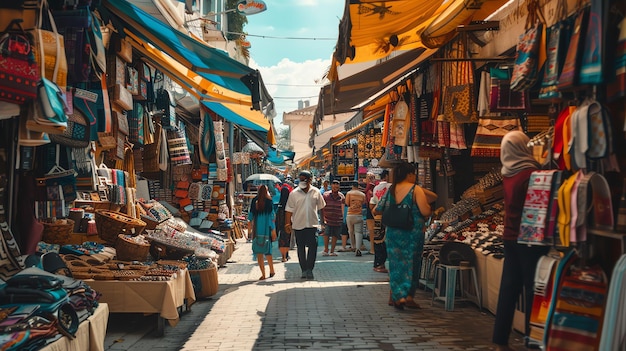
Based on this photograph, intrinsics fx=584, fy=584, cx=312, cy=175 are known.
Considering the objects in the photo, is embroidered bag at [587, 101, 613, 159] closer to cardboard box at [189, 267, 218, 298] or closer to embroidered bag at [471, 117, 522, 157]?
embroidered bag at [471, 117, 522, 157]

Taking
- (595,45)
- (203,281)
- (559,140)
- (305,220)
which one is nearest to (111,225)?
(203,281)

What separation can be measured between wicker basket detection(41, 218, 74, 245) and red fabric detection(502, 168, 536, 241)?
15.9 feet

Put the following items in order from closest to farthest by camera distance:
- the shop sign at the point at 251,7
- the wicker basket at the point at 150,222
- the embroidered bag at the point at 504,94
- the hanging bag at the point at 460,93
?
1. the embroidered bag at the point at 504,94
2. the hanging bag at the point at 460,93
3. the wicker basket at the point at 150,222
4. the shop sign at the point at 251,7

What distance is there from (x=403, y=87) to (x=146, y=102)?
4.48 meters

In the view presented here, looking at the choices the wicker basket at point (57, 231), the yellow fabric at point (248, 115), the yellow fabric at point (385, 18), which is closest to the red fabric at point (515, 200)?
the yellow fabric at point (385, 18)

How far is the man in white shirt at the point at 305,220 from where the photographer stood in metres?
10.4

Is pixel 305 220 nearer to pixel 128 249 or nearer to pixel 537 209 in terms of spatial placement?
pixel 128 249

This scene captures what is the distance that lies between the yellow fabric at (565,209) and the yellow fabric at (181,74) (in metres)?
6.09

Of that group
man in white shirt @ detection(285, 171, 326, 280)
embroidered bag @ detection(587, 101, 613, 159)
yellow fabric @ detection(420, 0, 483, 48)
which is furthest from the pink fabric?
man in white shirt @ detection(285, 171, 326, 280)

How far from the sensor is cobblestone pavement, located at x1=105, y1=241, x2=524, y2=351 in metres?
5.79

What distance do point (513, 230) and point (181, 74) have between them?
20.0 ft

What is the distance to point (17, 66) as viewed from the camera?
4.04 m

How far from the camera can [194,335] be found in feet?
20.7

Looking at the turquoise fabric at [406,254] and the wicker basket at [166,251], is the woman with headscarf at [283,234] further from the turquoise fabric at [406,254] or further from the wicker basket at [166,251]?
the turquoise fabric at [406,254]
